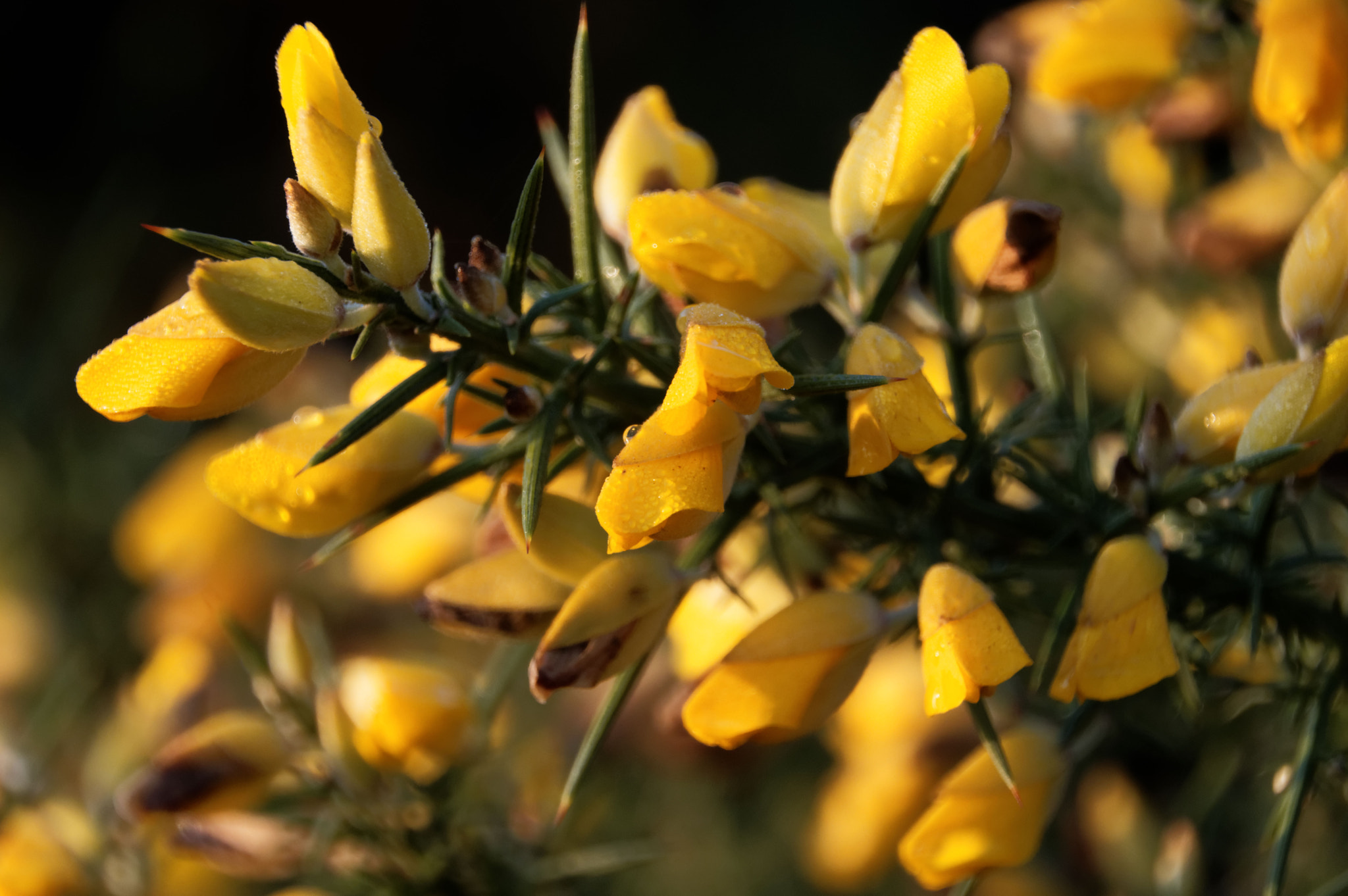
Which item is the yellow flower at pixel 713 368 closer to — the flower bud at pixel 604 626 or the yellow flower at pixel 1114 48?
the flower bud at pixel 604 626

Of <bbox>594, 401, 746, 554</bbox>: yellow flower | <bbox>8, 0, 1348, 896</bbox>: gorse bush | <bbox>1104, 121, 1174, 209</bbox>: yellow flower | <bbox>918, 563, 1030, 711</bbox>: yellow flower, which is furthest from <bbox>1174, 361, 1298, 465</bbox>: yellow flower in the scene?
<bbox>1104, 121, 1174, 209</bbox>: yellow flower

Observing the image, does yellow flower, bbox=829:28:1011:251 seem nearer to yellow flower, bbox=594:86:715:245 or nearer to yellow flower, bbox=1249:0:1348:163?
yellow flower, bbox=594:86:715:245

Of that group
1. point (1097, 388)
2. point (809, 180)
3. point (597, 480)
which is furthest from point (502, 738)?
point (809, 180)

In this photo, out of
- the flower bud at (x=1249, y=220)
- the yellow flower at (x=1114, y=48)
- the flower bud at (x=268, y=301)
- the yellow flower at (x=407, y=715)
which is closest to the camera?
the flower bud at (x=268, y=301)

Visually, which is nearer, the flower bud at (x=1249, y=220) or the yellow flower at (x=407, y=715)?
the yellow flower at (x=407, y=715)

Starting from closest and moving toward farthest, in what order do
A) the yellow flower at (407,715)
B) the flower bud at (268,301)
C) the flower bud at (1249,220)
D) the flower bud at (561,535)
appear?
the flower bud at (268,301) → the flower bud at (561,535) → the yellow flower at (407,715) → the flower bud at (1249,220)

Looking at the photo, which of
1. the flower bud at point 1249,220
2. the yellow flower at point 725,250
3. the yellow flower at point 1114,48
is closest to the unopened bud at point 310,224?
the yellow flower at point 725,250
